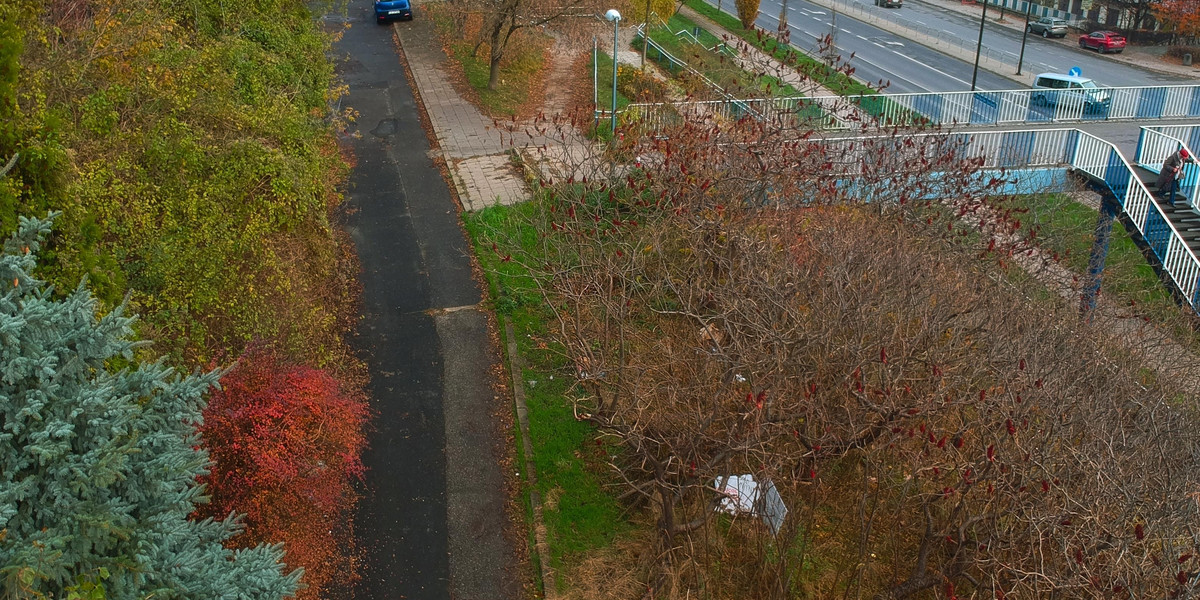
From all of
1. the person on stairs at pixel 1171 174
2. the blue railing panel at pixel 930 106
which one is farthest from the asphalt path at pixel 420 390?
the person on stairs at pixel 1171 174

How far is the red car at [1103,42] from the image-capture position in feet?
140

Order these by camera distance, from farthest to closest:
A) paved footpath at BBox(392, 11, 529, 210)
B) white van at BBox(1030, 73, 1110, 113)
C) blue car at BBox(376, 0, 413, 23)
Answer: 1. blue car at BBox(376, 0, 413, 23)
2. white van at BBox(1030, 73, 1110, 113)
3. paved footpath at BBox(392, 11, 529, 210)

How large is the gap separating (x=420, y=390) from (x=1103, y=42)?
40.8 metres

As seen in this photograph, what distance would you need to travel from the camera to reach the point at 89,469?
7.04m

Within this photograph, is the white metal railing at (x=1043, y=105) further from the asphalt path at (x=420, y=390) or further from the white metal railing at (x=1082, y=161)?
the asphalt path at (x=420, y=390)

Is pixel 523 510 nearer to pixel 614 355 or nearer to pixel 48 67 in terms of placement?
pixel 614 355

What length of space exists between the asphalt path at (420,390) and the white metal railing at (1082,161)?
8.00m

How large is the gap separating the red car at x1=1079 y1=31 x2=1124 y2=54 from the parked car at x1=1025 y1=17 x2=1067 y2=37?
191 centimetres

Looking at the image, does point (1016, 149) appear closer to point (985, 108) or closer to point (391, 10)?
point (985, 108)

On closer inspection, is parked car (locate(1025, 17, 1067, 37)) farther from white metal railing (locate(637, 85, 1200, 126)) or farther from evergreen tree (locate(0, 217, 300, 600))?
evergreen tree (locate(0, 217, 300, 600))

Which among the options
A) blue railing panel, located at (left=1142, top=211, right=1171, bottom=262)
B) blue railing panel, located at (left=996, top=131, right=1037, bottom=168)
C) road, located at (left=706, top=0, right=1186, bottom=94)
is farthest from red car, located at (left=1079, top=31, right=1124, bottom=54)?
blue railing panel, located at (left=1142, top=211, right=1171, bottom=262)

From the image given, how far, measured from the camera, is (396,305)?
55.5 feet

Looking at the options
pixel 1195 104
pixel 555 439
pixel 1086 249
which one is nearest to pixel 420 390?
pixel 555 439

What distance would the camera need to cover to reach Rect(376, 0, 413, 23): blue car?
3394 centimetres
